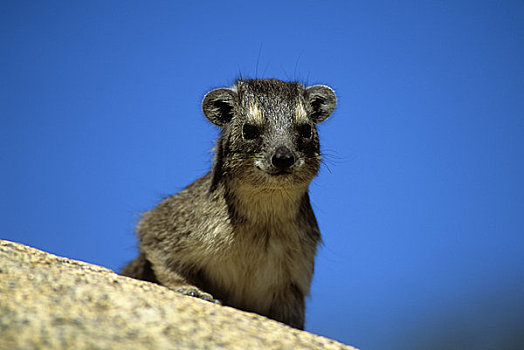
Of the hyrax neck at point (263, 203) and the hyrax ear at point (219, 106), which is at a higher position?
the hyrax ear at point (219, 106)

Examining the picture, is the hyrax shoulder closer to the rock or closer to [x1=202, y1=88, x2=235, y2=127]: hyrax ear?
[x1=202, y1=88, x2=235, y2=127]: hyrax ear

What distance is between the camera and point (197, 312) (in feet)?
15.5

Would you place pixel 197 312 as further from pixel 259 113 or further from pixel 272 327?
pixel 259 113

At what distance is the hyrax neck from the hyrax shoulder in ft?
0.05

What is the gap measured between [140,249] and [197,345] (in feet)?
17.2

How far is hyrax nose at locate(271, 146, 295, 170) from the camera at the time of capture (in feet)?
22.3

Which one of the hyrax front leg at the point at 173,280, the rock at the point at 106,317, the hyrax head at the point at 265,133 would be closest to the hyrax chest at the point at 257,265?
the hyrax front leg at the point at 173,280

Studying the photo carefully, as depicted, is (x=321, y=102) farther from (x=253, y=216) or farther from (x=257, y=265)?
(x=257, y=265)

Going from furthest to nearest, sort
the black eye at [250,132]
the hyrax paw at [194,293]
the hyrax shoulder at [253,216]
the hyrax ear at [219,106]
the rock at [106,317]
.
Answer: the hyrax ear at [219,106]
the black eye at [250,132]
the hyrax shoulder at [253,216]
the hyrax paw at [194,293]
the rock at [106,317]

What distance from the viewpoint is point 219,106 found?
324 inches

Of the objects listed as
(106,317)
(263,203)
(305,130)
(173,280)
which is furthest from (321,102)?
(106,317)

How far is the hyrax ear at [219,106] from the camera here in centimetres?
811

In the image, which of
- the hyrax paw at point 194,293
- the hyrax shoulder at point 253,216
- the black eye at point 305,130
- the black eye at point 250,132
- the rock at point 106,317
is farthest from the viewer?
the black eye at point 305,130

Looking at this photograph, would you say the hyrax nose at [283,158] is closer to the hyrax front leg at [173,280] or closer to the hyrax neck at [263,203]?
the hyrax neck at [263,203]
